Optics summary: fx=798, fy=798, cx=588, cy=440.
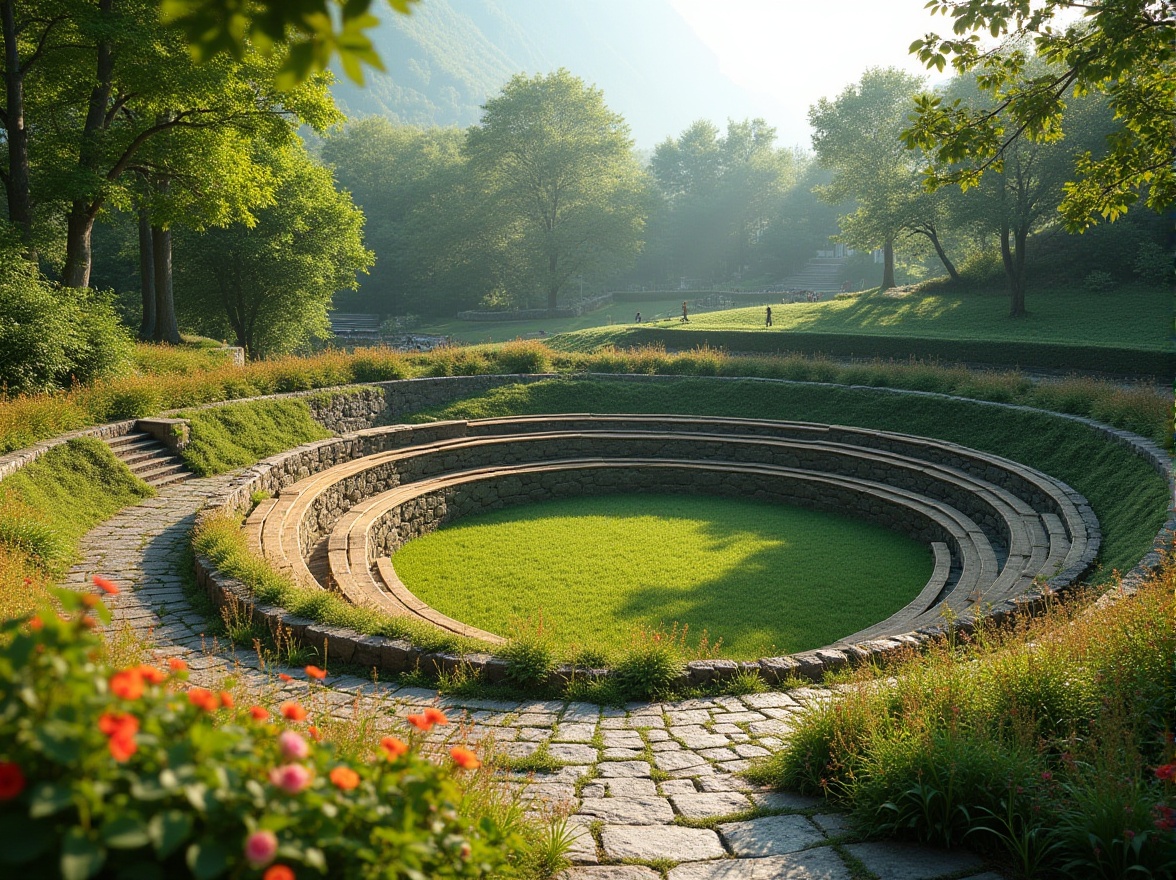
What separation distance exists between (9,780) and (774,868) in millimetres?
3319

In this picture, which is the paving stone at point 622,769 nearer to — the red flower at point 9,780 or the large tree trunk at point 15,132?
the red flower at point 9,780

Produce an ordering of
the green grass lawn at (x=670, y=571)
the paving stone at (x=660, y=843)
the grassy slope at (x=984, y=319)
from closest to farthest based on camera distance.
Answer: the paving stone at (x=660, y=843) → the green grass lawn at (x=670, y=571) → the grassy slope at (x=984, y=319)

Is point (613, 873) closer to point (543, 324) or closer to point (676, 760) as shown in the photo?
point (676, 760)

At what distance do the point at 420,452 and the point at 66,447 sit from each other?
5.99m

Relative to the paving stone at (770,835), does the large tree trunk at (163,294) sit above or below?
above

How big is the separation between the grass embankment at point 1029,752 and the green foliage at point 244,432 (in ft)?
40.2

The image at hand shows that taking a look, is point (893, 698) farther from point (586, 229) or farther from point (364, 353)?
point (586, 229)

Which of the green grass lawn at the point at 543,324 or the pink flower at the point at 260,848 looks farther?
the green grass lawn at the point at 543,324

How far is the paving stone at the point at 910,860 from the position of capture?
12.2 feet

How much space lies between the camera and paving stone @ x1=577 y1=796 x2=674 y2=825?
440 centimetres

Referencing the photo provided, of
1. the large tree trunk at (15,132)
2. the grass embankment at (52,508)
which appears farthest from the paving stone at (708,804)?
the large tree trunk at (15,132)

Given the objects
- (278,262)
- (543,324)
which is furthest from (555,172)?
(278,262)

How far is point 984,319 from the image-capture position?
31.9 meters

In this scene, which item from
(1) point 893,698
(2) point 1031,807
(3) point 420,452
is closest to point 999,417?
(3) point 420,452
